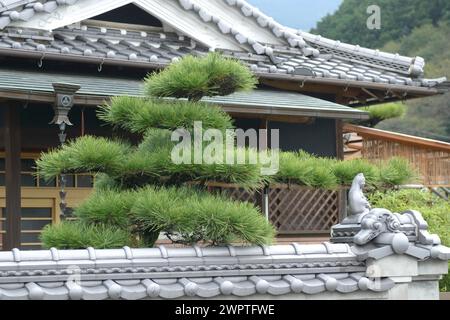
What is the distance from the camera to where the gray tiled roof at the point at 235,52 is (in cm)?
1155

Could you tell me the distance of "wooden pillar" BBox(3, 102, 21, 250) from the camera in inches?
426

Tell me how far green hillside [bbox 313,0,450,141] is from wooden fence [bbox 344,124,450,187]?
66.4 feet

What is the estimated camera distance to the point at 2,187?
466 inches

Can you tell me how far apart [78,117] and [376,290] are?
6251 millimetres

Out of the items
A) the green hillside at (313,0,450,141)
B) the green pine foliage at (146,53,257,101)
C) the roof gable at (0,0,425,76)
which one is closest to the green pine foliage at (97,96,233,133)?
the green pine foliage at (146,53,257,101)

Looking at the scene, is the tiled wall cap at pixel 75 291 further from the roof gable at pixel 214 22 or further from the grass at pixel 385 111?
the grass at pixel 385 111

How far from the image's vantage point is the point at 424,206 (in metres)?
11.6

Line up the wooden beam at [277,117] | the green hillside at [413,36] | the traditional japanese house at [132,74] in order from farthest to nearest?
the green hillside at [413,36] < the wooden beam at [277,117] < the traditional japanese house at [132,74]

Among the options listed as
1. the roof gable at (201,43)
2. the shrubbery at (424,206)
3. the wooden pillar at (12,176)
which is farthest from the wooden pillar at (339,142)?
the wooden pillar at (12,176)

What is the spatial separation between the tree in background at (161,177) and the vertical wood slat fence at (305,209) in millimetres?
4987

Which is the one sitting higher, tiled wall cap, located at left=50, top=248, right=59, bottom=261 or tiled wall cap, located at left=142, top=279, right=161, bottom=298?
tiled wall cap, located at left=50, top=248, right=59, bottom=261

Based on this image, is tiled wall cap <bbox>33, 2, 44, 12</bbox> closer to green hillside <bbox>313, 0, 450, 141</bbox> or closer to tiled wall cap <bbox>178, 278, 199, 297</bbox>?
tiled wall cap <bbox>178, 278, 199, 297</bbox>

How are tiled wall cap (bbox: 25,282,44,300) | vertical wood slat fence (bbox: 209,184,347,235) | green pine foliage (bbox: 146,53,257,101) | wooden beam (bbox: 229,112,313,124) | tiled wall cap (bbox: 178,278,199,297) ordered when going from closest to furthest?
tiled wall cap (bbox: 25,282,44,300), tiled wall cap (bbox: 178,278,199,297), green pine foliage (bbox: 146,53,257,101), wooden beam (bbox: 229,112,313,124), vertical wood slat fence (bbox: 209,184,347,235)

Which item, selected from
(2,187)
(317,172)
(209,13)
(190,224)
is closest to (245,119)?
(209,13)
